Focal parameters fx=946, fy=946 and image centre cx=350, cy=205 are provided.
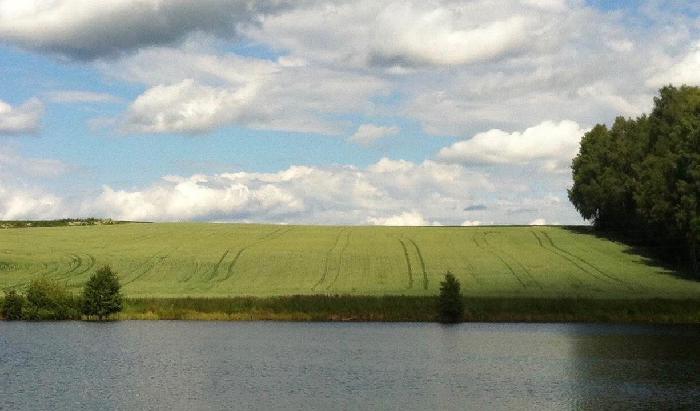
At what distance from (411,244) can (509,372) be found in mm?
62089

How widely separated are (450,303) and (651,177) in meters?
36.6

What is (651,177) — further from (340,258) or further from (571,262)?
(340,258)

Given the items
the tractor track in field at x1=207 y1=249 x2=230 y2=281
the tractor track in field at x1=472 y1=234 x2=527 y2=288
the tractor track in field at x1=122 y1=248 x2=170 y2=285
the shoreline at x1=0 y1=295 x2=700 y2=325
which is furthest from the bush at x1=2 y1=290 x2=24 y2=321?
the tractor track in field at x1=472 y1=234 x2=527 y2=288

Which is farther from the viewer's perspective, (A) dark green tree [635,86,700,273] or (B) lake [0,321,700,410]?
(A) dark green tree [635,86,700,273]

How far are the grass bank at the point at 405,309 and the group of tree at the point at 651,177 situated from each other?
1705 cm

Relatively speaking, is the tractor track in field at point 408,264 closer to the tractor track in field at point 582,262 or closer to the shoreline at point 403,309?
the shoreline at point 403,309

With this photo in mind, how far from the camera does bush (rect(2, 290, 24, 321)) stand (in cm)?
7559

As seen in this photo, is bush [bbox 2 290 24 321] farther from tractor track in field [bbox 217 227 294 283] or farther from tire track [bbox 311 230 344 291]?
tire track [bbox 311 230 344 291]

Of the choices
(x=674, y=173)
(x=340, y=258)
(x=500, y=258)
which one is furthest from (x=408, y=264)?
(x=674, y=173)

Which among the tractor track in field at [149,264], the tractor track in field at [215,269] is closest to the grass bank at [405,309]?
the tractor track in field at [149,264]

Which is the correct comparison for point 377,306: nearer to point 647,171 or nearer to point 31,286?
point 31,286

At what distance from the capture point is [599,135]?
123m

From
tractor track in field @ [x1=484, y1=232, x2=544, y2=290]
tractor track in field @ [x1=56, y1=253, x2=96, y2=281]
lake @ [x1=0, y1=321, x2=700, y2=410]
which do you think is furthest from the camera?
tractor track in field @ [x1=56, y1=253, x2=96, y2=281]

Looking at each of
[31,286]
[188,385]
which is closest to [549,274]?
[31,286]
